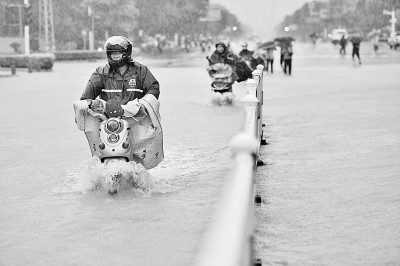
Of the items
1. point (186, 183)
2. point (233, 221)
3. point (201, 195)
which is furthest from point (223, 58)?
point (233, 221)

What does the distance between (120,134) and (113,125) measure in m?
0.11

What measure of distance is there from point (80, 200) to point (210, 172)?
2071 millimetres

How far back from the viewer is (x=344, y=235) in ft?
21.6

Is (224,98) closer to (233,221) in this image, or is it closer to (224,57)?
(224,57)

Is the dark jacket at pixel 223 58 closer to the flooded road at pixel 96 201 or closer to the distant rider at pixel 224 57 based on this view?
the distant rider at pixel 224 57

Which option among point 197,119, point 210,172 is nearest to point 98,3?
point 197,119

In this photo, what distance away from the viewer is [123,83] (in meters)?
8.66

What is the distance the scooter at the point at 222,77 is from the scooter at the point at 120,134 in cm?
1114

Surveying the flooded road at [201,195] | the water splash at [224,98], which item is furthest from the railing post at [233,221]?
the water splash at [224,98]

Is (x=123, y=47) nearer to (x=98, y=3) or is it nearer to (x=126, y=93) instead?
(x=126, y=93)

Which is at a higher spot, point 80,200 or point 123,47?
point 123,47

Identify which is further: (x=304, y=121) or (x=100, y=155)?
(x=304, y=121)

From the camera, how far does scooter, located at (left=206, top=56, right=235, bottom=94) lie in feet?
64.6

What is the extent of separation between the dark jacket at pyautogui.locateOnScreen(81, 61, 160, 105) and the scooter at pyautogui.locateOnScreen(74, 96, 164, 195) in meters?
0.29
